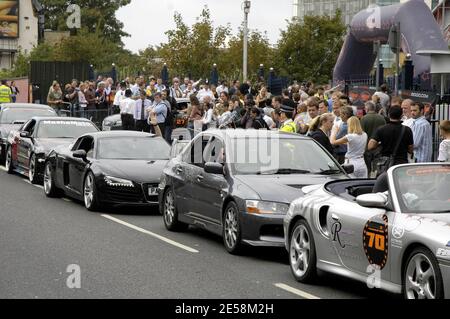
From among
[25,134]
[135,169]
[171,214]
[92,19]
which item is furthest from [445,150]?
[92,19]

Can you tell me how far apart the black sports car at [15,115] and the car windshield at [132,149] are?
317 inches

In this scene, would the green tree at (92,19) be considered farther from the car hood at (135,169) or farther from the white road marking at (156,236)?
the white road marking at (156,236)

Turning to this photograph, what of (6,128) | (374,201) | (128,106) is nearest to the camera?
(374,201)

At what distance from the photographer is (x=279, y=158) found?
45.5 feet

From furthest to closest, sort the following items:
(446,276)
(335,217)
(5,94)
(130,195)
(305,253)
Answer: (5,94) < (130,195) < (305,253) < (335,217) < (446,276)

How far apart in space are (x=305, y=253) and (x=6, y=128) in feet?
56.5

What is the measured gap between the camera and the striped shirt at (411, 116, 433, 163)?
1636 centimetres

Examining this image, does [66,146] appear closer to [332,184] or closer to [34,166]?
[34,166]

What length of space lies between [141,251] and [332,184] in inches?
116

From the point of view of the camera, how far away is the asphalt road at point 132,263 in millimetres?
10125

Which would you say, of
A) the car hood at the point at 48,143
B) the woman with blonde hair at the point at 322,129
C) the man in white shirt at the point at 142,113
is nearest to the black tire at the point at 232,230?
the woman with blonde hair at the point at 322,129

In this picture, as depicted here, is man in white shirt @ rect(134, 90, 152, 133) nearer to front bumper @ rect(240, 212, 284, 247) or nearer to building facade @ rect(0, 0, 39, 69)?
front bumper @ rect(240, 212, 284, 247)

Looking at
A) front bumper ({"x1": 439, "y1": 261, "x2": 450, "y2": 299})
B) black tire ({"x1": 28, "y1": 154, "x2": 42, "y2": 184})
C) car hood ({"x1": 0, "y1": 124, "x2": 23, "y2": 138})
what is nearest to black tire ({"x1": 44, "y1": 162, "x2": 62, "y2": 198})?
black tire ({"x1": 28, "y1": 154, "x2": 42, "y2": 184})

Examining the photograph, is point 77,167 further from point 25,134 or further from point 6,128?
point 6,128
